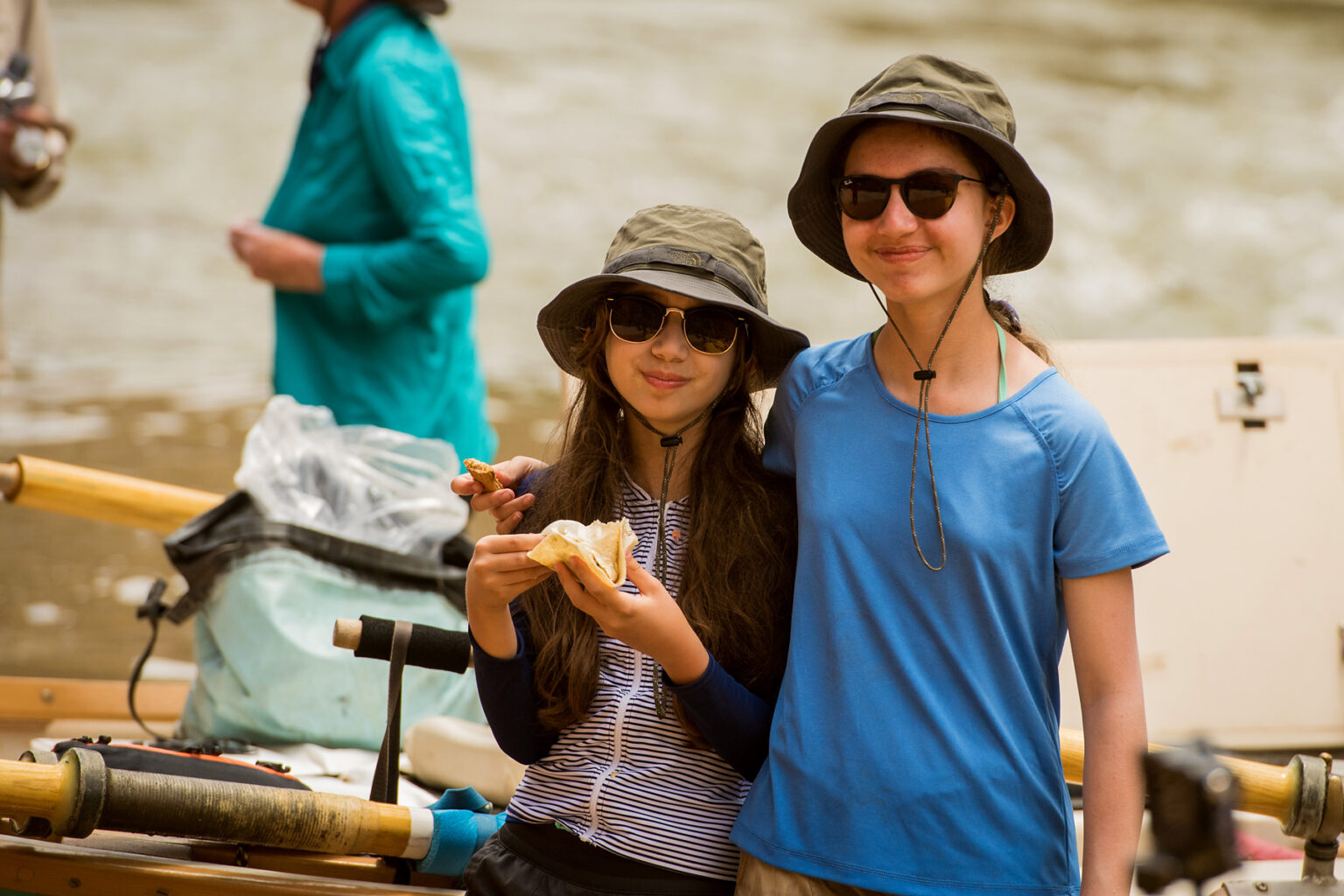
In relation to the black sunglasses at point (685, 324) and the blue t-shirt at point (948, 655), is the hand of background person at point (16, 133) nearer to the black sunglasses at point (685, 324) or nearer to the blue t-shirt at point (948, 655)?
the black sunglasses at point (685, 324)

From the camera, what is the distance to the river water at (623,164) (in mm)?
6488

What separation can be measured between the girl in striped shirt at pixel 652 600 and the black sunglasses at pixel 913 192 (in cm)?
21

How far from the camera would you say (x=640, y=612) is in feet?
4.18

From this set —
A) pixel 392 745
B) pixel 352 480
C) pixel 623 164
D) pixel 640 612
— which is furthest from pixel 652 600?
pixel 623 164

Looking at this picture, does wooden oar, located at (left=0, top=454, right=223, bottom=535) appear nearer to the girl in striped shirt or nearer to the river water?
the girl in striped shirt

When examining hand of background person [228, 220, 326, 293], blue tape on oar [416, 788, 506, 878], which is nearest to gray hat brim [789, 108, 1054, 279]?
blue tape on oar [416, 788, 506, 878]

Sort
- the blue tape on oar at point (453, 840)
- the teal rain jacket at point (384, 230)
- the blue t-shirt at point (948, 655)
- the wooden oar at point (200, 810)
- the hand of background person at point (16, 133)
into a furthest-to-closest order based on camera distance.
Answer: the hand of background person at point (16, 133) < the teal rain jacket at point (384, 230) < the blue tape on oar at point (453, 840) < the wooden oar at point (200, 810) < the blue t-shirt at point (948, 655)

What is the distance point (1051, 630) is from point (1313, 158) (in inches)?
276

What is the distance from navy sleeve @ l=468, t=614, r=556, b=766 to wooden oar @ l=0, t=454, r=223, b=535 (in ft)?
4.65

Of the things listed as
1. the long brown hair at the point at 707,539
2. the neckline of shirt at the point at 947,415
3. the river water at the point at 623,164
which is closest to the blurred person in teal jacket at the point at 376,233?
the long brown hair at the point at 707,539

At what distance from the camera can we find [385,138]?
2535 mm

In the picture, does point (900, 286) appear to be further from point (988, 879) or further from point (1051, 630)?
point (988, 879)

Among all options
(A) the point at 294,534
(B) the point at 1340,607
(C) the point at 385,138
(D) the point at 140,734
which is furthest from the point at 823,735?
(D) the point at 140,734

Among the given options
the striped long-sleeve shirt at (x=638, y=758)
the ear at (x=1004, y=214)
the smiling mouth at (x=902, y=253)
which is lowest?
the striped long-sleeve shirt at (x=638, y=758)
